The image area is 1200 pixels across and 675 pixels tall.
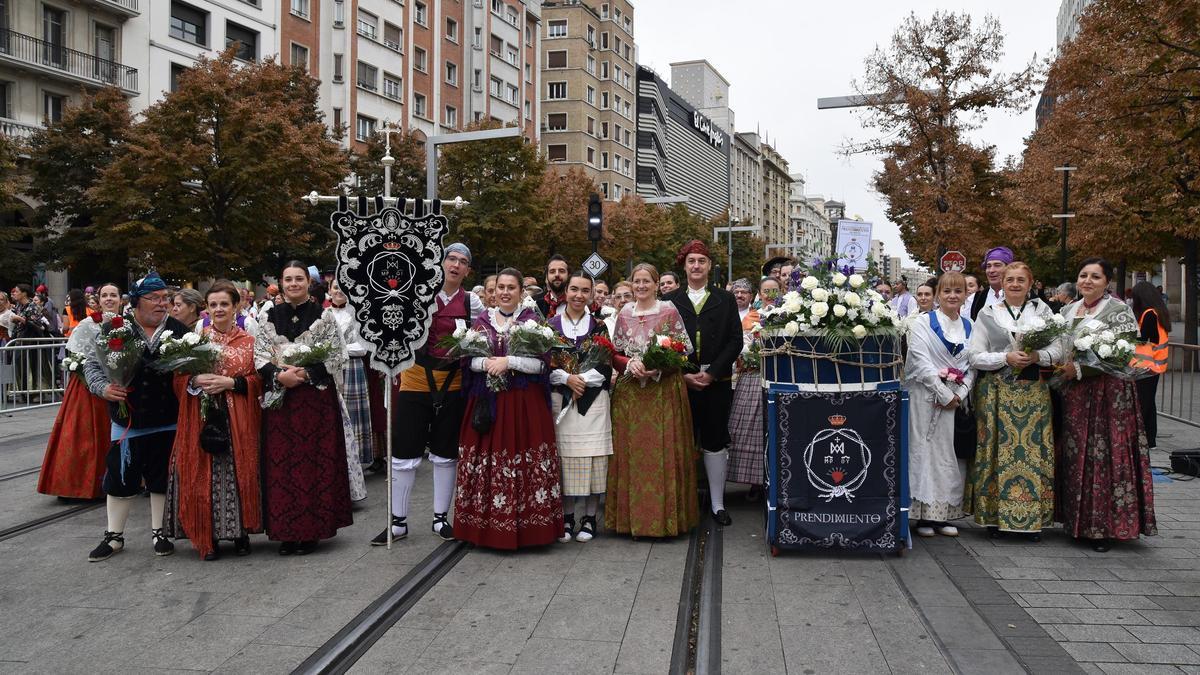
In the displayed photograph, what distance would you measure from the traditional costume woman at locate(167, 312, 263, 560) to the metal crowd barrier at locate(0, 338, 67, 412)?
9.51m

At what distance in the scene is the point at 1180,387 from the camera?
13.4m

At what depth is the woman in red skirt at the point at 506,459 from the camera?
6.28 meters

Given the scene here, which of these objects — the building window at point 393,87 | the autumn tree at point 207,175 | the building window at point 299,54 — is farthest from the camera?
the building window at point 393,87

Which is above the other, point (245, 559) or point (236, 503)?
point (236, 503)

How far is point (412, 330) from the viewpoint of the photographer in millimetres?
6590

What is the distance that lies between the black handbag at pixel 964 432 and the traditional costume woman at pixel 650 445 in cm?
202

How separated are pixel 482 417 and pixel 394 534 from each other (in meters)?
1.30

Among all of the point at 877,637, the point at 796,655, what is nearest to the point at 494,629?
the point at 796,655

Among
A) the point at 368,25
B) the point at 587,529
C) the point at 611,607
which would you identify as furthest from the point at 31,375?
the point at 368,25

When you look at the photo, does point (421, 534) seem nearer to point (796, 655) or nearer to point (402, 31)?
point (796, 655)

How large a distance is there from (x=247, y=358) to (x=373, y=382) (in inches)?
129

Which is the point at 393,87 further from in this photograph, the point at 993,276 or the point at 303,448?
the point at 303,448

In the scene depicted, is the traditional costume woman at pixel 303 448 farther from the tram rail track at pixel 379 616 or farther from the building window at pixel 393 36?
the building window at pixel 393 36

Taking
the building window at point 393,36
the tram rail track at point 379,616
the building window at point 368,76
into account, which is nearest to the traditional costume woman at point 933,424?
the tram rail track at point 379,616
